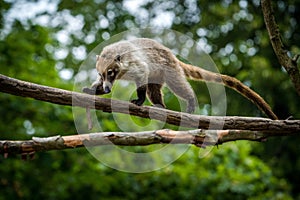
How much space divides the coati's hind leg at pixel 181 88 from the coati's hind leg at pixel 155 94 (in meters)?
0.10

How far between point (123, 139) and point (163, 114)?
0.44 m

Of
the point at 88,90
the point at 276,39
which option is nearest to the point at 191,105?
the point at 88,90

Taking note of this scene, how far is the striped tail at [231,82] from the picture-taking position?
339 centimetres

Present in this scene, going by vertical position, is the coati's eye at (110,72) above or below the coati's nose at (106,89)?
above

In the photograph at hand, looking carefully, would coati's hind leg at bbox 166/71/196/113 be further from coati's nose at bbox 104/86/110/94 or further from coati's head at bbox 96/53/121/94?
coati's nose at bbox 104/86/110/94

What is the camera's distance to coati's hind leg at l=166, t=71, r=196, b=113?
3.78m

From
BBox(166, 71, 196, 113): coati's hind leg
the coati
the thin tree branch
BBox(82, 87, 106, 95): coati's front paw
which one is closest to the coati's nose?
the coati

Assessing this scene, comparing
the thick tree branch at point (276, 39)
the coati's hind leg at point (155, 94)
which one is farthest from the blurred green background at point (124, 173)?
the thick tree branch at point (276, 39)

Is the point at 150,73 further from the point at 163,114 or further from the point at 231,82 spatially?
the point at 163,114

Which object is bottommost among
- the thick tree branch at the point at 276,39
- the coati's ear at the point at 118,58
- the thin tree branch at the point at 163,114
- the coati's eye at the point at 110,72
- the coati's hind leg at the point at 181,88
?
the coati's hind leg at the point at 181,88

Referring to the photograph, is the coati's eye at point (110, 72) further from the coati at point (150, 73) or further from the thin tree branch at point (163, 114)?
the thin tree branch at point (163, 114)

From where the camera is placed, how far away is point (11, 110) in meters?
5.90

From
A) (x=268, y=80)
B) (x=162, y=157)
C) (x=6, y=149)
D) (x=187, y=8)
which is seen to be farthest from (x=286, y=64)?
(x=187, y=8)

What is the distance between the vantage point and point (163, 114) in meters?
2.94
